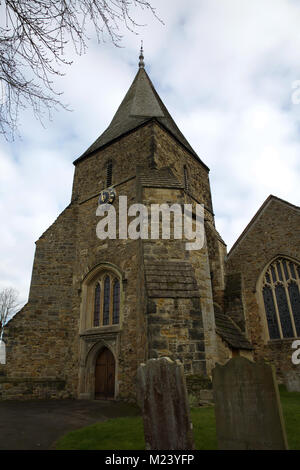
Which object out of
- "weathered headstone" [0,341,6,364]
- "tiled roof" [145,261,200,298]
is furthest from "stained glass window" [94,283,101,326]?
"tiled roof" [145,261,200,298]

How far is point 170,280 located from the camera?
8.09 meters

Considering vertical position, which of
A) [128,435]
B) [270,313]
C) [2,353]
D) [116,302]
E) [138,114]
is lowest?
[128,435]

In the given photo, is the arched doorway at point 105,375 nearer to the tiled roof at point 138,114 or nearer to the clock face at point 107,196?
the clock face at point 107,196

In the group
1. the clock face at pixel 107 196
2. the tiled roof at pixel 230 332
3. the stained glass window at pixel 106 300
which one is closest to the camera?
the tiled roof at pixel 230 332

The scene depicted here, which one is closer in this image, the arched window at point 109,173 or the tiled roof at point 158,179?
the tiled roof at point 158,179

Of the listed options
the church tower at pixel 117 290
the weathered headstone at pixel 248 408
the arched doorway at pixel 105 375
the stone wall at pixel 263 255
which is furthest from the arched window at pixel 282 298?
the weathered headstone at pixel 248 408

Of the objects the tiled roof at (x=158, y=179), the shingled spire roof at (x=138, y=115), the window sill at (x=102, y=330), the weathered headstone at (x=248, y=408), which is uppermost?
the shingled spire roof at (x=138, y=115)

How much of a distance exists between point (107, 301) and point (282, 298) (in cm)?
768

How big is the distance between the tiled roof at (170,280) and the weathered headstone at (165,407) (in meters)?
3.21

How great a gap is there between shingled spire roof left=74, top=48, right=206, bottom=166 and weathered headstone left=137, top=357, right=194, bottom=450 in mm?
11997

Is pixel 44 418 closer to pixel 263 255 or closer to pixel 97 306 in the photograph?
pixel 97 306

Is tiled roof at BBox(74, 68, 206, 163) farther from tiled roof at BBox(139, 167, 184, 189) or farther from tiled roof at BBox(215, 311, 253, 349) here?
tiled roof at BBox(215, 311, 253, 349)

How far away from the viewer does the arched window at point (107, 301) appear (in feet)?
36.2

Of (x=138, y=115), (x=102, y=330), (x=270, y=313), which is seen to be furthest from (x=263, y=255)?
(x=138, y=115)
